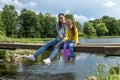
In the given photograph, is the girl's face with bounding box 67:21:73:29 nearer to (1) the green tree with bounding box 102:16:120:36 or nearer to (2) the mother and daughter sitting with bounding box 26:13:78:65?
(2) the mother and daughter sitting with bounding box 26:13:78:65

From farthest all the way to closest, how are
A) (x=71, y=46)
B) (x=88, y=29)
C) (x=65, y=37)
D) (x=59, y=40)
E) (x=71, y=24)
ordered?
(x=88, y=29) < (x=59, y=40) < (x=65, y=37) < (x=71, y=24) < (x=71, y=46)

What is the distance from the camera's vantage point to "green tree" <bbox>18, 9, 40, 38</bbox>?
10997 cm

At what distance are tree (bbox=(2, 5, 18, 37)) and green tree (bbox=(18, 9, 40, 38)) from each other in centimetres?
298

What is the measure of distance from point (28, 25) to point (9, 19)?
902cm

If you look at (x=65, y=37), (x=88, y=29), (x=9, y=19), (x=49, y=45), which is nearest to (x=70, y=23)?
(x=65, y=37)

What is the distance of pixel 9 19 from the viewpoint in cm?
10494

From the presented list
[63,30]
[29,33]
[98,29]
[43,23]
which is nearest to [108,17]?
Answer: [98,29]

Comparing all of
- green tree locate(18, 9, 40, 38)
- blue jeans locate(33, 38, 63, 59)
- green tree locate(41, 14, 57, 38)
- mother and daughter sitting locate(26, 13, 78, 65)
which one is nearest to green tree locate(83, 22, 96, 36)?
green tree locate(41, 14, 57, 38)

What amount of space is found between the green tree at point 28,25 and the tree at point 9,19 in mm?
2977

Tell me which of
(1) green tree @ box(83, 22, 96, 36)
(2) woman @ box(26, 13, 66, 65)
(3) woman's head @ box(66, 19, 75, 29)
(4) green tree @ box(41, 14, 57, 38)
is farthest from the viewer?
(1) green tree @ box(83, 22, 96, 36)

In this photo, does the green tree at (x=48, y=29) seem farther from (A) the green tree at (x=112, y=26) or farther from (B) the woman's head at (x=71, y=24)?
(B) the woman's head at (x=71, y=24)

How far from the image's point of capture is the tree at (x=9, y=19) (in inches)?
4016

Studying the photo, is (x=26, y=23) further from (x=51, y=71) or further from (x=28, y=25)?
(x=51, y=71)

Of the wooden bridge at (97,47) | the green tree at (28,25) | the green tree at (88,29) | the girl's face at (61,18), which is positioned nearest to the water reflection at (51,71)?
the wooden bridge at (97,47)
